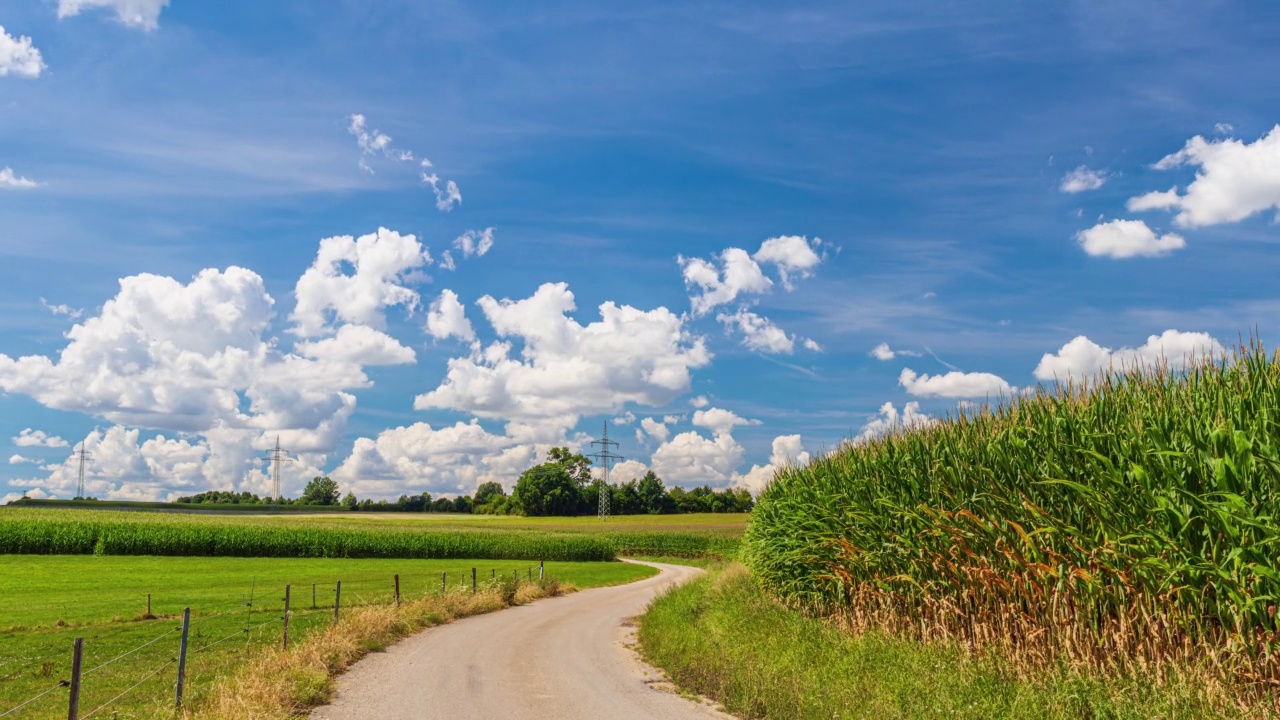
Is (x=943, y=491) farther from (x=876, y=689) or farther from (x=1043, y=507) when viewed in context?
(x=876, y=689)

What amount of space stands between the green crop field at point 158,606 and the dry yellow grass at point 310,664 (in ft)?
Result: 3.27

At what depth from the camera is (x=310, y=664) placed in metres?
17.1

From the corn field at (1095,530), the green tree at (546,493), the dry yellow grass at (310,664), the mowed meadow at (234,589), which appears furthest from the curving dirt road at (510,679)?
the green tree at (546,493)

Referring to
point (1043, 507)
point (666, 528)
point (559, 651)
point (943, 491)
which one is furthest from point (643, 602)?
point (666, 528)

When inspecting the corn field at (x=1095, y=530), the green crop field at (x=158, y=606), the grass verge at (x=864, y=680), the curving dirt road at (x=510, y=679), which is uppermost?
the corn field at (x=1095, y=530)

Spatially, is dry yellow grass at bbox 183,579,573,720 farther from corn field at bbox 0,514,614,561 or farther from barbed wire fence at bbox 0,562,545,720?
corn field at bbox 0,514,614,561

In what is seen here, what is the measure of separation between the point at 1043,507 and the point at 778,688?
188 inches

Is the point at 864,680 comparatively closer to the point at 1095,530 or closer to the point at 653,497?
the point at 1095,530

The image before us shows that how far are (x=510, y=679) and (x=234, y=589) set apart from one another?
110 ft

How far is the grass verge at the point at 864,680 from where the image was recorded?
9.01m

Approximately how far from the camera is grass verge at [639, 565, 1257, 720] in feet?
29.6

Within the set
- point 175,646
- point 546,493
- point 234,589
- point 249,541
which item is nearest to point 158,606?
point 234,589

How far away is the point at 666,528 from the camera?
101 m

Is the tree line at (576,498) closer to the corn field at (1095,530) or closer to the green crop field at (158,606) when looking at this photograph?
the green crop field at (158,606)
